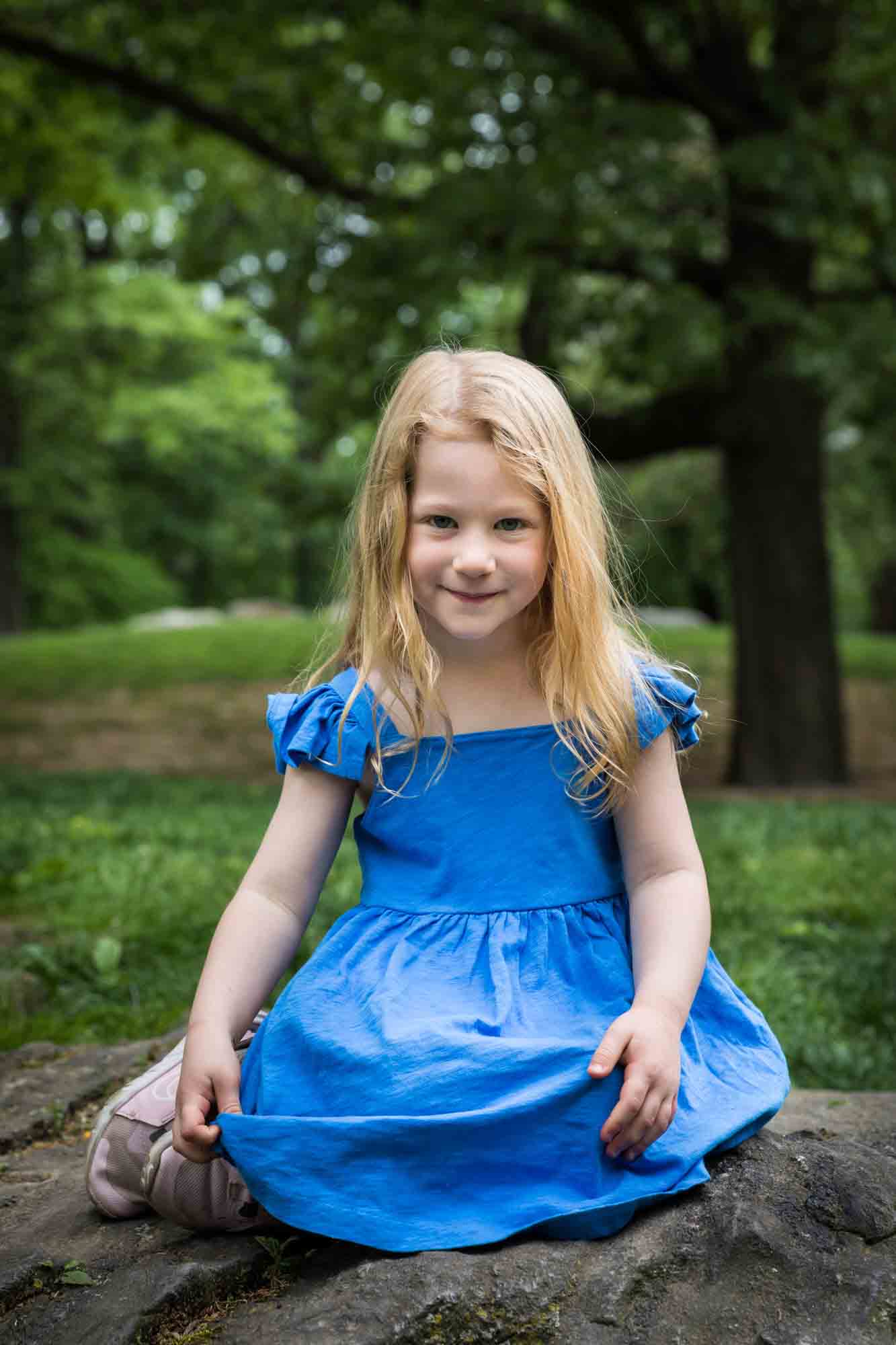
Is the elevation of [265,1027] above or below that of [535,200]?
below

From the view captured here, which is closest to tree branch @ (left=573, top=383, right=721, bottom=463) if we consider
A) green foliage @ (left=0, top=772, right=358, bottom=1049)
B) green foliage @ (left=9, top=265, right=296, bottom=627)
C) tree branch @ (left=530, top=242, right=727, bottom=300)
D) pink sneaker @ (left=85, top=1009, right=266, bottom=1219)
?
tree branch @ (left=530, top=242, right=727, bottom=300)

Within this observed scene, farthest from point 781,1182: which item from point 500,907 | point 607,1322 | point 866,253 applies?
point 866,253

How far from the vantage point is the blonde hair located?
2201 millimetres

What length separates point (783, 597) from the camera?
9984mm

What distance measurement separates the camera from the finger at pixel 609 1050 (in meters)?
1.91

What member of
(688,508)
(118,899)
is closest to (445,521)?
(118,899)

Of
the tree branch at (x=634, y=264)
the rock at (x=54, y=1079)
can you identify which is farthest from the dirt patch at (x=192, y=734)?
the rock at (x=54, y=1079)

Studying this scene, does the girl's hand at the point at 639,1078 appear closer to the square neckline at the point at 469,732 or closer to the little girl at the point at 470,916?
the little girl at the point at 470,916

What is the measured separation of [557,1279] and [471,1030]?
356 millimetres

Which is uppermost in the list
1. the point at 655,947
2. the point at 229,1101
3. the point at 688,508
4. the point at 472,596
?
the point at 688,508

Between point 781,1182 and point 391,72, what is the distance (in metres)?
8.54

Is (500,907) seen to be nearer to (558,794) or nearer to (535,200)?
(558,794)

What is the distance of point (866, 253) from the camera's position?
30.6 feet

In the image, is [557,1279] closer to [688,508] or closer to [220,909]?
[220,909]
